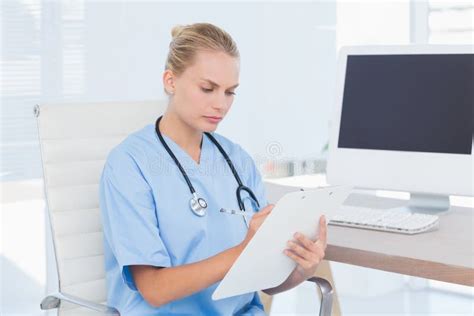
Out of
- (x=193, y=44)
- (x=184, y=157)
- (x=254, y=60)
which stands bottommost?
(x=184, y=157)

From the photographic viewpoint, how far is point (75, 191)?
176 cm

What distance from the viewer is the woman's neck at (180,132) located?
5.48ft

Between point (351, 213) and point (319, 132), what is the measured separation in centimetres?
197

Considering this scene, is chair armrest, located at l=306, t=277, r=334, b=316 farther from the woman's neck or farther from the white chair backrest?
the white chair backrest

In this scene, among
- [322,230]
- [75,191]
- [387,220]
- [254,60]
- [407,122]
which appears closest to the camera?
[322,230]

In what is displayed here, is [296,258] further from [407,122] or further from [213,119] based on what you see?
[407,122]

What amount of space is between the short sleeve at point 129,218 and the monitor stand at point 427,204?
33.8 inches

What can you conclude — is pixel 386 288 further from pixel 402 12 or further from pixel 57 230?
pixel 57 230

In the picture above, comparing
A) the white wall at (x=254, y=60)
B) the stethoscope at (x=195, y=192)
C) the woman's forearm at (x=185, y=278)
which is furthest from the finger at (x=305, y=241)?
the white wall at (x=254, y=60)

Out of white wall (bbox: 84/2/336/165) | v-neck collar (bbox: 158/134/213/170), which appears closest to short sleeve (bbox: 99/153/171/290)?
v-neck collar (bbox: 158/134/213/170)

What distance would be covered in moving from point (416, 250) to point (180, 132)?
543 millimetres

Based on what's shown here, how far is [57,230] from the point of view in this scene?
5.67 ft

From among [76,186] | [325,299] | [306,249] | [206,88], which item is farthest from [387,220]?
[76,186]

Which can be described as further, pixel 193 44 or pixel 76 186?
pixel 76 186
